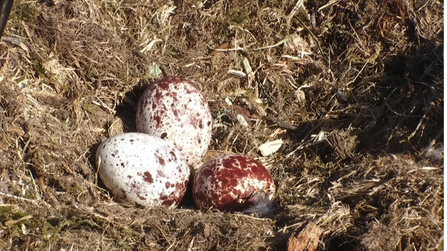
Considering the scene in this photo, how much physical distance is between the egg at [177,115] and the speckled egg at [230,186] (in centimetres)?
26

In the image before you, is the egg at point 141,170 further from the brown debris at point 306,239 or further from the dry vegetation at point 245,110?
the brown debris at point 306,239

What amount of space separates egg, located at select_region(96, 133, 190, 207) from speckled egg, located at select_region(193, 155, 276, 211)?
0.15 metres

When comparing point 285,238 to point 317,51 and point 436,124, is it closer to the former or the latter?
point 436,124

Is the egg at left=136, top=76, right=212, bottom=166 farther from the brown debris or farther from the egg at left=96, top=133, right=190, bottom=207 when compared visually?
the brown debris

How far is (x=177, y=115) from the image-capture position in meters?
3.63

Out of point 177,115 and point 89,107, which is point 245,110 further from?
point 89,107

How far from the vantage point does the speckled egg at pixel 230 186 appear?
133 inches

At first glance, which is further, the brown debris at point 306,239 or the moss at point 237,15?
the moss at point 237,15

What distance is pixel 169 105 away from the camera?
11.9 ft

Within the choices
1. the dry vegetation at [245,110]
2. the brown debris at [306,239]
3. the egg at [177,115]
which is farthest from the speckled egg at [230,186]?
the brown debris at [306,239]

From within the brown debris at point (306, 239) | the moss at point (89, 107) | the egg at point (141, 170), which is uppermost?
the moss at point (89, 107)

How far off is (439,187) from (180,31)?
2293mm

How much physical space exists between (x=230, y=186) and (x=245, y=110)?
1.03 m

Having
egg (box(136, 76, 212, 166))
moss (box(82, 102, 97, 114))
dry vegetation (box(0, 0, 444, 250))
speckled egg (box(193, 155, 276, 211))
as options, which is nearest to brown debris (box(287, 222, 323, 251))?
dry vegetation (box(0, 0, 444, 250))
